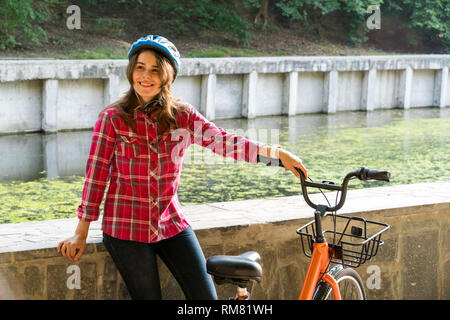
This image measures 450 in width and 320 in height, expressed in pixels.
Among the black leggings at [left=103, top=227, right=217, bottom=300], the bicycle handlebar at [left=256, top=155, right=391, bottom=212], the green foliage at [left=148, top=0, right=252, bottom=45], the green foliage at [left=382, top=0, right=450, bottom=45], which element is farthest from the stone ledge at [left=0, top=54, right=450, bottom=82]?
the bicycle handlebar at [left=256, top=155, right=391, bottom=212]

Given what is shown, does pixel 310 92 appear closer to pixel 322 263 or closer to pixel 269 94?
→ pixel 269 94

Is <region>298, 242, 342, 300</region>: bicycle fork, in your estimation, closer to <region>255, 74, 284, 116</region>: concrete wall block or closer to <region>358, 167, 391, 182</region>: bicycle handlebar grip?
<region>358, 167, 391, 182</region>: bicycle handlebar grip

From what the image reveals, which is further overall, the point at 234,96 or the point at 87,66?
the point at 234,96

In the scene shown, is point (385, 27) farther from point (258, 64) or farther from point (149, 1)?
point (258, 64)

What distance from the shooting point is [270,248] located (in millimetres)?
3324

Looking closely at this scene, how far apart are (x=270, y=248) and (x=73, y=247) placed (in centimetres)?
100

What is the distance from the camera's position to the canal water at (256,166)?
26.5 feet

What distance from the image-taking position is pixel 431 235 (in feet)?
12.1

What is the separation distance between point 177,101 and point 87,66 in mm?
10709

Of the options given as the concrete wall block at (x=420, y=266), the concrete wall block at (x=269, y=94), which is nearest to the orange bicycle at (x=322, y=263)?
the concrete wall block at (x=420, y=266)

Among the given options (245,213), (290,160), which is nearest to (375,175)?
(290,160)

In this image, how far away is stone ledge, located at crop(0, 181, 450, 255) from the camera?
293cm

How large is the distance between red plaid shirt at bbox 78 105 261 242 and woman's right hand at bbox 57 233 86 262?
0.11 metres
